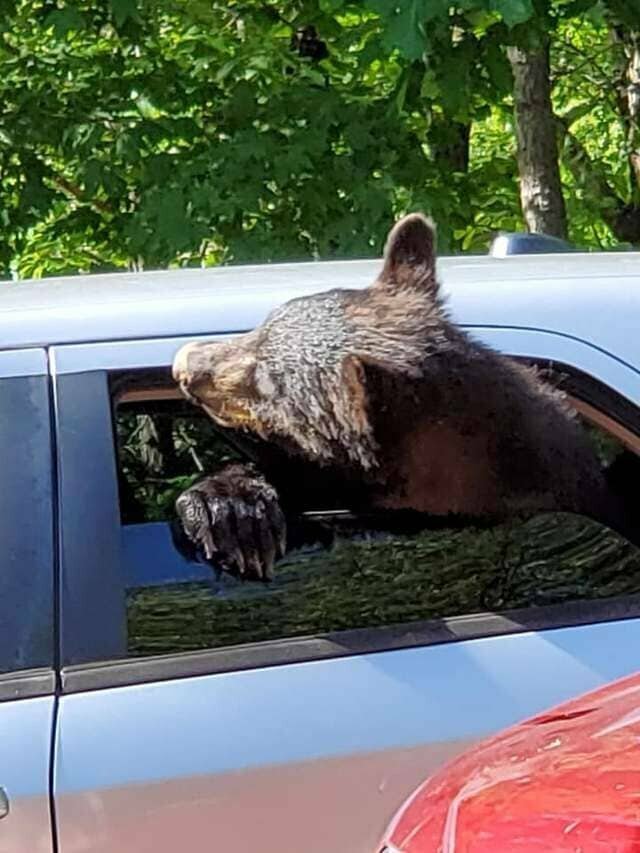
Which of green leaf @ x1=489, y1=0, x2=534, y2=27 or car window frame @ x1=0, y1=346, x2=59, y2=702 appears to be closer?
car window frame @ x1=0, y1=346, x2=59, y2=702

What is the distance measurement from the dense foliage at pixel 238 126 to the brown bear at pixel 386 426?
2778 millimetres

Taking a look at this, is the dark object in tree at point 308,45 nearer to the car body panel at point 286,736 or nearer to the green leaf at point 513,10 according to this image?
the green leaf at point 513,10

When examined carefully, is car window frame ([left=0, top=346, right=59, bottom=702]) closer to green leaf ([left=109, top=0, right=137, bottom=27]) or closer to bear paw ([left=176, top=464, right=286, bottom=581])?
bear paw ([left=176, top=464, right=286, bottom=581])

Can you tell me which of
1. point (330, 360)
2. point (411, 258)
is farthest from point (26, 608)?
point (411, 258)

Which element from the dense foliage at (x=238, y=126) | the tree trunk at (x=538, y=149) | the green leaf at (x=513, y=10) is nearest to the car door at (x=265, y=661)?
the green leaf at (x=513, y=10)

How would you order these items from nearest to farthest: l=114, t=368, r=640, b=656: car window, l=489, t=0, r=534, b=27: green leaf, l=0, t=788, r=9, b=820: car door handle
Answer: l=0, t=788, r=9, b=820: car door handle
l=114, t=368, r=640, b=656: car window
l=489, t=0, r=534, b=27: green leaf

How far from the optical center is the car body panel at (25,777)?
233cm

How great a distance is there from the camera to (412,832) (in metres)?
2.00

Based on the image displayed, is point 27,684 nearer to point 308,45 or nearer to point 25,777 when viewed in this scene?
point 25,777

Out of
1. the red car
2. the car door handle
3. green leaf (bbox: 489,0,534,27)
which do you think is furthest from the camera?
green leaf (bbox: 489,0,534,27)

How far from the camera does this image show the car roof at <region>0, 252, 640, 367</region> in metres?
2.56

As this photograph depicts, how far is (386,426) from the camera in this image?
2.82 metres

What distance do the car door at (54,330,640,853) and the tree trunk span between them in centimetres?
439

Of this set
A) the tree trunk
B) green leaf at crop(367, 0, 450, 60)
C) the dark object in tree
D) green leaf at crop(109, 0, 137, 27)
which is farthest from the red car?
the dark object in tree
